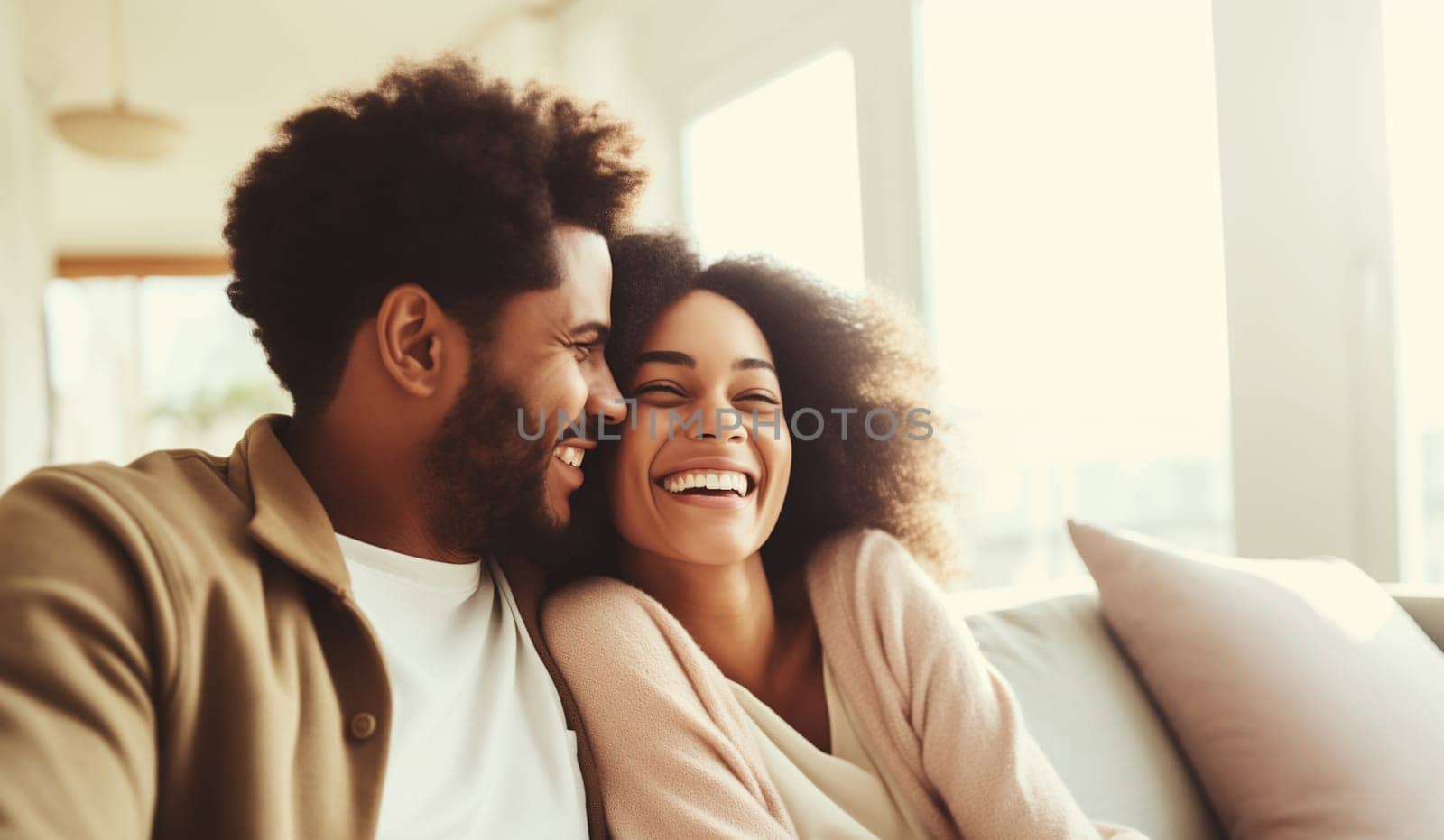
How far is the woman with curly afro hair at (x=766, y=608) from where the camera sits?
129cm

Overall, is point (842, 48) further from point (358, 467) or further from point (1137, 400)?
point (358, 467)

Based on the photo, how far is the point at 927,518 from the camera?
182 centimetres

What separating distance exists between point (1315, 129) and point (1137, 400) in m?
1.10

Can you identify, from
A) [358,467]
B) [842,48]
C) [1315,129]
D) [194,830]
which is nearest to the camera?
[194,830]

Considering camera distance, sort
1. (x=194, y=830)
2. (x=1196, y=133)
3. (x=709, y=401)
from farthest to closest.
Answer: (x=1196, y=133)
(x=709, y=401)
(x=194, y=830)

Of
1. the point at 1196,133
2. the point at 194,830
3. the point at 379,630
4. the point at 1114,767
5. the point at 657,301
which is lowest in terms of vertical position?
the point at 1114,767

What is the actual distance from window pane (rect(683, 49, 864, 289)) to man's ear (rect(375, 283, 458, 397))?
2381 millimetres

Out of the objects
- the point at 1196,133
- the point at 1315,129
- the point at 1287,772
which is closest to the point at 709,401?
the point at 1287,772

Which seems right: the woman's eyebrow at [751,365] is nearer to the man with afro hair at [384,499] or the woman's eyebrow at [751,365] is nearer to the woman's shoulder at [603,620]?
the man with afro hair at [384,499]

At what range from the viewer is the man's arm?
2.62ft

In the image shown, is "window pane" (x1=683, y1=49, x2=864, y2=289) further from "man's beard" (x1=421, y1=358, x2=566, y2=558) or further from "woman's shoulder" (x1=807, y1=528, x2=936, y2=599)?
"man's beard" (x1=421, y1=358, x2=566, y2=558)

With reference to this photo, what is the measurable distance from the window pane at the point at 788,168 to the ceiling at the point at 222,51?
1093 mm

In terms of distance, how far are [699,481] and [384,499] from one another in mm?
395

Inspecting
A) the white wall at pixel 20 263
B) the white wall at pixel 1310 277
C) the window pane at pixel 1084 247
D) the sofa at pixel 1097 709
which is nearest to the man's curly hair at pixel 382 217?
the sofa at pixel 1097 709
